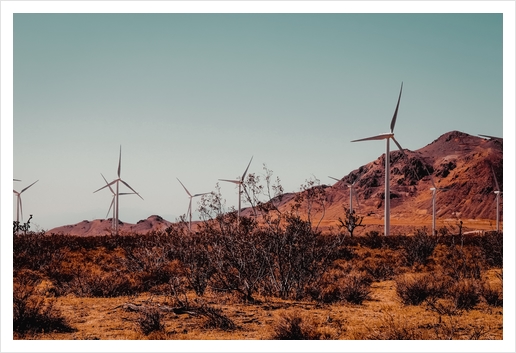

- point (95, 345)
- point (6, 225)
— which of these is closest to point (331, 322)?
point (95, 345)

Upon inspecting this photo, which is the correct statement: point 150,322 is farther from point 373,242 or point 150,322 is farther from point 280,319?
point 373,242

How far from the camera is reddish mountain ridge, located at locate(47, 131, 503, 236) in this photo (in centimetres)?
10800

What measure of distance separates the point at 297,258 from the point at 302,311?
2199 millimetres

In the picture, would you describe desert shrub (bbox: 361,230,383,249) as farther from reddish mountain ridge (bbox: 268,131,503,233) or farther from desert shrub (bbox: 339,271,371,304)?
reddish mountain ridge (bbox: 268,131,503,233)

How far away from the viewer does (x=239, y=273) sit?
1563cm

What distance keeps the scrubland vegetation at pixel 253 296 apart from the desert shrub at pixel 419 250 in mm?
4736

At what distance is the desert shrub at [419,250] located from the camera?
2813 cm

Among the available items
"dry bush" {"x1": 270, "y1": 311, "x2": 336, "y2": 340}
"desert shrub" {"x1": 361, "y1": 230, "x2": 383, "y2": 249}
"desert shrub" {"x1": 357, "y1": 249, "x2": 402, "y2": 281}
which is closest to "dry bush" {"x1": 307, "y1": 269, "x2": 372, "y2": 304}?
"dry bush" {"x1": 270, "y1": 311, "x2": 336, "y2": 340}

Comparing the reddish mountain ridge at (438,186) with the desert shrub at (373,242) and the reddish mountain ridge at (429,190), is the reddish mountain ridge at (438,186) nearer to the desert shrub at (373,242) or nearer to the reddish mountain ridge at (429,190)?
the reddish mountain ridge at (429,190)

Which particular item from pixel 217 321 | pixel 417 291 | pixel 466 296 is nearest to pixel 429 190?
pixel 417 291

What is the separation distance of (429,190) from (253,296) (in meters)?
124

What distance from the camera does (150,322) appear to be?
1177 cm

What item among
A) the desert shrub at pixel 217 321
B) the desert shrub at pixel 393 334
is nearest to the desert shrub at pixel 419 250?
the desert shrub at pixel 393 334

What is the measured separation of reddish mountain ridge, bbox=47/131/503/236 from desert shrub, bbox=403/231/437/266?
60767 millimetres
